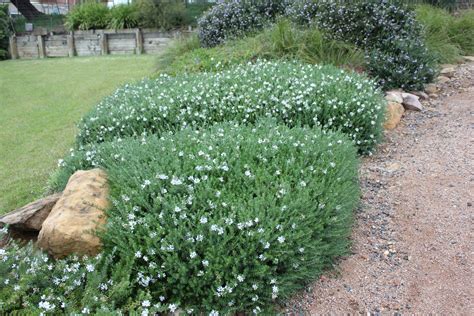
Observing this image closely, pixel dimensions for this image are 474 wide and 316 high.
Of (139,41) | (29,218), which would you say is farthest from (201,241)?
(139,41)

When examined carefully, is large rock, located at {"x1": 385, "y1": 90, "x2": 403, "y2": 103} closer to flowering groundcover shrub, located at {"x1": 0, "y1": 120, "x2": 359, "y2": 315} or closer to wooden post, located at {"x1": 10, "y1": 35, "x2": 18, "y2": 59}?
flowering groundcover shrub, located at {"x1": 0, "y1": 120, "x2": 359, "y2": 315}

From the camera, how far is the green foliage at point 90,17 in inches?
661

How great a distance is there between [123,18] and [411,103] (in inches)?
524

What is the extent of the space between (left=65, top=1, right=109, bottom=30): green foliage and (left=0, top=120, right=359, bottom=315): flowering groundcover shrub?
15.3 metres

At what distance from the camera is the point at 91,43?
1653 cm

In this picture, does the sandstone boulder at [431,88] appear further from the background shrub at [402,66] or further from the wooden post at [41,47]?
the wooden post at [41,47]

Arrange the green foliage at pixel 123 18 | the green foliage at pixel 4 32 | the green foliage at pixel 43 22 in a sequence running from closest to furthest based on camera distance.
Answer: the green foliage at pixel 123 18 < the green foliage at pixel 4 32 < the green foliage at pixel 43 22

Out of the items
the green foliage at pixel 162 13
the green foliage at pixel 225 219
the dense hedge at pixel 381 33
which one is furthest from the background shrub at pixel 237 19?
the green foliage at pixel 162 13

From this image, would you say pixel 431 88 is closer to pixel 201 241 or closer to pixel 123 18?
pixel 201 241

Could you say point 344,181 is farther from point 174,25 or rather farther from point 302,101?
point 174,25

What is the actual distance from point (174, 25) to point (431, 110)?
1196 centimetres

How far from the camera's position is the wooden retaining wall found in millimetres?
15875

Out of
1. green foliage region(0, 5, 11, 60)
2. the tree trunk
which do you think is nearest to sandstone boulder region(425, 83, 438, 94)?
green foliage region(0, 5, 11, 60)

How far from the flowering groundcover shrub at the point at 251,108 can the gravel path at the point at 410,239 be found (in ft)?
1.46
